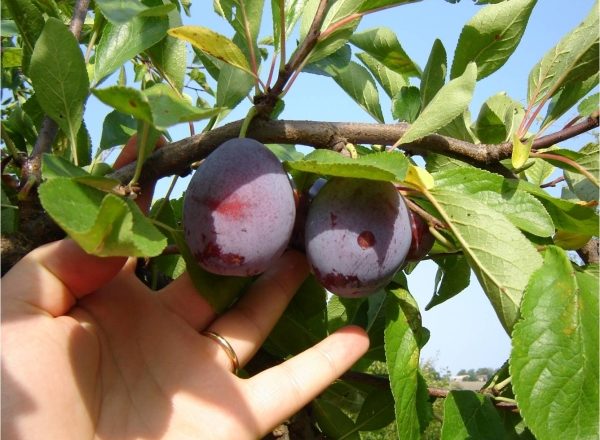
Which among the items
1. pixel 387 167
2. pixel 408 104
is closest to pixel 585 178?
pixel 408 104

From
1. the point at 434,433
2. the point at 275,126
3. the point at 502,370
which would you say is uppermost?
the point at 275,126

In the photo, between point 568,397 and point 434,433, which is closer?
point 568,397

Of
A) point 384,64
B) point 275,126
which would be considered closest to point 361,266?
point 275,126

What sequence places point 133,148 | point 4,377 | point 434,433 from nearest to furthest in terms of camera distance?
point 4,377 → point 133,148 → point 434,433

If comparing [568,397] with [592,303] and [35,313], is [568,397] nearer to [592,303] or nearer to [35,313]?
[592,303]

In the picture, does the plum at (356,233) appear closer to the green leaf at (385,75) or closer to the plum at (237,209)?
the plum at (237,209)

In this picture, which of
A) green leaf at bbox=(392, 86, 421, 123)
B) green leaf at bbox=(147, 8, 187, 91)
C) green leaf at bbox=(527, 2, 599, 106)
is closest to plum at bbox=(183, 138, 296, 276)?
green leaf at bbox=(147, 8, 187, 91)

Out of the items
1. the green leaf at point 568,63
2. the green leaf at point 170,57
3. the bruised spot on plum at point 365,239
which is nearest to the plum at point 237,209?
the bruised spot on plum at point 365,239

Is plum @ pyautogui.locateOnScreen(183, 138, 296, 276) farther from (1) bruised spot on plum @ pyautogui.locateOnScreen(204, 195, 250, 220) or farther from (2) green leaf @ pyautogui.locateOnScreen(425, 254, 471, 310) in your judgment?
(2) green leaf @ pyautogui.locateOnScreen(425, 254, 471, 310)
